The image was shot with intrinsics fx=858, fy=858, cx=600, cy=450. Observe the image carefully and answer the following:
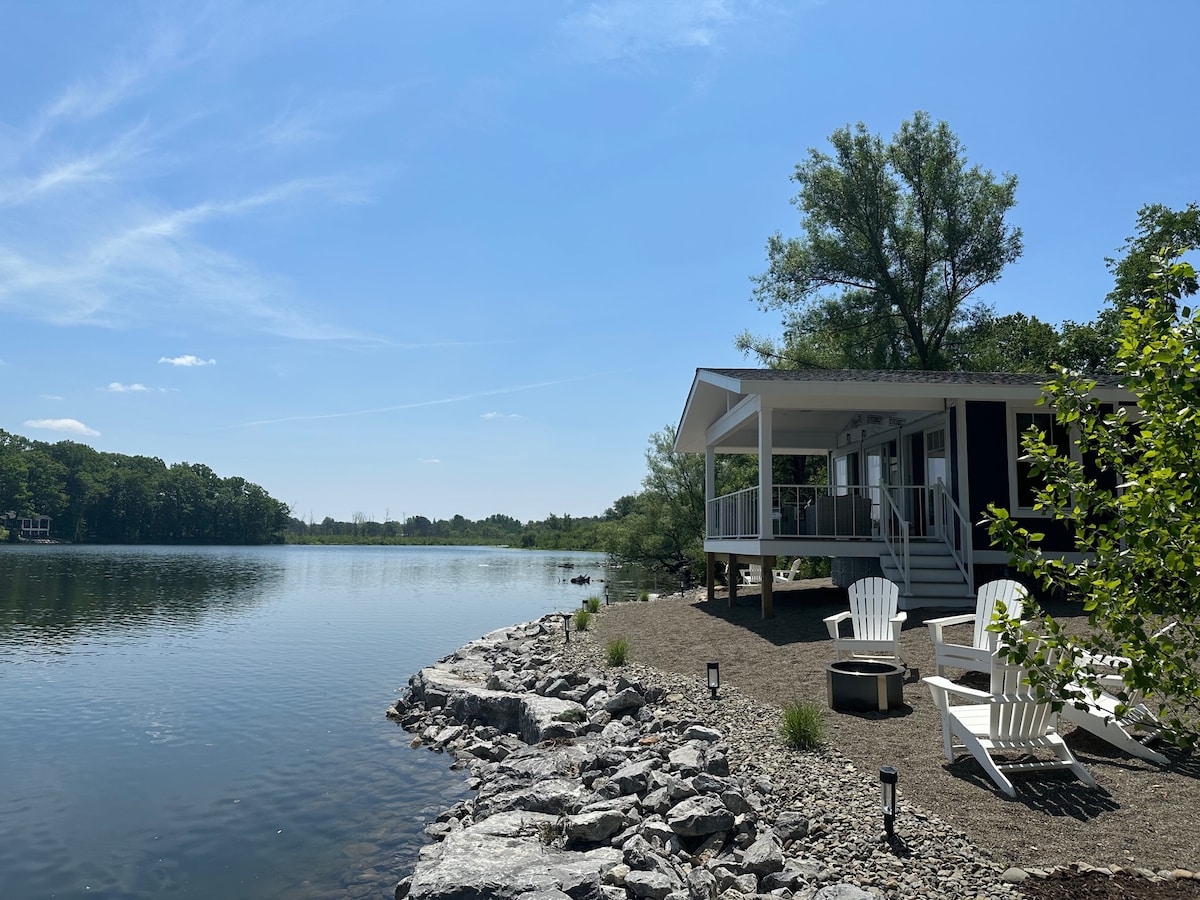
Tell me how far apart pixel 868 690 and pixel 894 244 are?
2173 cm

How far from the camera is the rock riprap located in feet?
14.5

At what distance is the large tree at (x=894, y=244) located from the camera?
25.5m

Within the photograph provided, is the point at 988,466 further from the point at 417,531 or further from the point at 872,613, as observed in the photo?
the point at 417,531

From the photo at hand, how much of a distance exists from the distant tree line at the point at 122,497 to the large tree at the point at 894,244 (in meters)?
85.2

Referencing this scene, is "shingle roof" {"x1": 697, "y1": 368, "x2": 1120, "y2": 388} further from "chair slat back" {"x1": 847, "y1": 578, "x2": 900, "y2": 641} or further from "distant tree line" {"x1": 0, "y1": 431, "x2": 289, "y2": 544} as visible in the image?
"distant tree line" {"x1": 0, "y1": 431, "x2": 289, "y2": 544}

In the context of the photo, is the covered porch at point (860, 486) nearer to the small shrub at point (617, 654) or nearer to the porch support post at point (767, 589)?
the porch support post at point (767, 589)

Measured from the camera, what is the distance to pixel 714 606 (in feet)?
51.5

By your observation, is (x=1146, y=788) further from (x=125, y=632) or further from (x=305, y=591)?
(x=305, y=591)

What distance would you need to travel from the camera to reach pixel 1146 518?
2.57m

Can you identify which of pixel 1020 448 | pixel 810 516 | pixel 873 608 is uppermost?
pixel 1020 448

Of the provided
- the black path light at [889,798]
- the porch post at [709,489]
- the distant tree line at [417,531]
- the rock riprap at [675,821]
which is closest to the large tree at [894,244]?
the porch post at [709,489]

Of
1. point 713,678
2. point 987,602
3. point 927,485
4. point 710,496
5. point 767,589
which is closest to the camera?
point 987,602

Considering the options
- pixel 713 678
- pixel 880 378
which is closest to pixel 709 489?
pixel 880 378

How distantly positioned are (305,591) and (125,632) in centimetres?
1402
